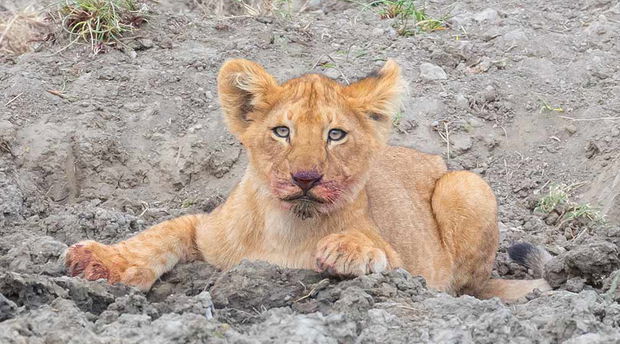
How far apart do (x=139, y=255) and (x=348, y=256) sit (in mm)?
1251

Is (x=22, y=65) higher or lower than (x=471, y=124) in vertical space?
higher

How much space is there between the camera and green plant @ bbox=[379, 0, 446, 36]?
9.95 metres

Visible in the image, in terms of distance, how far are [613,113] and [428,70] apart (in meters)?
1.66

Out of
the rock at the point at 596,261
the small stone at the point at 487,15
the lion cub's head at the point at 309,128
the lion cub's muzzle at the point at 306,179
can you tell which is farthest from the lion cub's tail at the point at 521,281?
the small stone at the point at 487,15

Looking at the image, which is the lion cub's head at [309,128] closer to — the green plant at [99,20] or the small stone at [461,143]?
the small stone at [461,143]

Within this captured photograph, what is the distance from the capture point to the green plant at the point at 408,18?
32.7 feet

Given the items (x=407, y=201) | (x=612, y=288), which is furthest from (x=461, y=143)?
(x=612, y=288)

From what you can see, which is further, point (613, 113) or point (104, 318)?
point (613, 113)

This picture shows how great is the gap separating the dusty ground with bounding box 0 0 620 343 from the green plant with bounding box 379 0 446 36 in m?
0.12

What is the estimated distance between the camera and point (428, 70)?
9.38 meters

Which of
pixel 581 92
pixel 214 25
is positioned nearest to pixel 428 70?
pixel 581 92

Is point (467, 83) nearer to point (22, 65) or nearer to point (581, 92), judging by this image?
point (581, 92)

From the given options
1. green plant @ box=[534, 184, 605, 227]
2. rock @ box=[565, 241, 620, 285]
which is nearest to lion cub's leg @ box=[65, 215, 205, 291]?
rock @ box=[565, 241, 620, 285]

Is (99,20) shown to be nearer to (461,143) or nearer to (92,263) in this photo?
(461,143)
